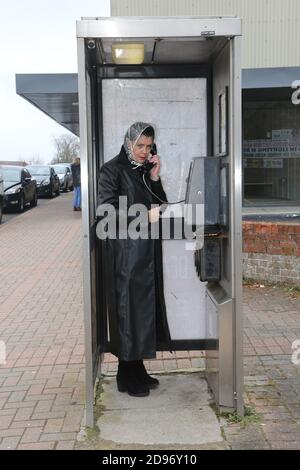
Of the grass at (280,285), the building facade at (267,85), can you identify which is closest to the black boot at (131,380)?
the grass at (280,285)

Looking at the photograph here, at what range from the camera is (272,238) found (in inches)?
276

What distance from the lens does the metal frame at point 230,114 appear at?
3.30 m

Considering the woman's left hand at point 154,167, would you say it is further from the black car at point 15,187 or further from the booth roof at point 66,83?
the black car at point 15,187

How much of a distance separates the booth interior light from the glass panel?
11.9 metres

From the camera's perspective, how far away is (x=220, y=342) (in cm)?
371

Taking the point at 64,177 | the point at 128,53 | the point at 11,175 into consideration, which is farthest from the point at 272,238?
the point at 64,177

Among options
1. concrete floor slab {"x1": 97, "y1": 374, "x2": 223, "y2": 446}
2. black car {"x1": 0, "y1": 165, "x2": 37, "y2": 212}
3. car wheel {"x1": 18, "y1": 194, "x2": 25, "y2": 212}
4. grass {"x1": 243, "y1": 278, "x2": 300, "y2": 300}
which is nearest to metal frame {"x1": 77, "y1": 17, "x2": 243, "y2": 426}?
concrete floor slab {"x1": 97, "y1": 374, "x2": 223, "y2": 446}

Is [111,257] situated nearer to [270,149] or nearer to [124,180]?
[124,180]

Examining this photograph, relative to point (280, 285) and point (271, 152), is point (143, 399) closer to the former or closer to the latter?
point (280, 285)

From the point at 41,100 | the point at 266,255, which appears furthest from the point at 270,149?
the point at 266,255

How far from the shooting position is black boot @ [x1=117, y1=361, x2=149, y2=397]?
411 cm

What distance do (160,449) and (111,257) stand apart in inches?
49.9

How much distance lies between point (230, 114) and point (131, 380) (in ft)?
6.64

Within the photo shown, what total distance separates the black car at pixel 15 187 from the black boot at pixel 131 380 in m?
15.0
